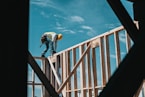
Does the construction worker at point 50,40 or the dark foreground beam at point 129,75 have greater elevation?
the construction worker at point 50,40

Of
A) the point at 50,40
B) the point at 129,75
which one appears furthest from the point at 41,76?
the point at 50,40

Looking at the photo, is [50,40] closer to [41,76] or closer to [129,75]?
[41,76]

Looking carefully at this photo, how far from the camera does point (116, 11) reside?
188cm

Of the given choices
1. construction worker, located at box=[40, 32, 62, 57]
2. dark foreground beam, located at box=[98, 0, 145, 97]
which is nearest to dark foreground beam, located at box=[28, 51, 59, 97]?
dark foreground beam, located at box=[98, 0, 145, 97]

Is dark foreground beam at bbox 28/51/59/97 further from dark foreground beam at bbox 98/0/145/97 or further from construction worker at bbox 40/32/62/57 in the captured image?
construction worker at bbox 40/32/62/57

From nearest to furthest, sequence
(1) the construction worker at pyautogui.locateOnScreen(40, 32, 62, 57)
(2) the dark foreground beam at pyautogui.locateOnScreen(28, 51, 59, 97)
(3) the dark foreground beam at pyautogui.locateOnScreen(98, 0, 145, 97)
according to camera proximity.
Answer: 1. (3) the dark foreground beam at pyautogui.locateOnScreen(98, 0, 145, 97)
2. (2) the dark foreground beam at pyautogui.locateOnScreen(28, 51, 59, 97)
3. (1) the construction worker at pyautogui.locateOnScreen(40, 32, 62, 57)

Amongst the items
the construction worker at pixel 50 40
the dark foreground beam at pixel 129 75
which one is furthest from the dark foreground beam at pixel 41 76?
the construction worker at pixel 50 40

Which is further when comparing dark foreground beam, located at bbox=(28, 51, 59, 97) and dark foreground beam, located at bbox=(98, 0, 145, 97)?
dark foreground beam, located at bbox=(28, 51, 59, 97)

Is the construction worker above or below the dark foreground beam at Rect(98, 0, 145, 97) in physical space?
above

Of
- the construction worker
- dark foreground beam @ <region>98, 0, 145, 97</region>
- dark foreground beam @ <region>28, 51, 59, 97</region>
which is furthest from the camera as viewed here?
the construction worker

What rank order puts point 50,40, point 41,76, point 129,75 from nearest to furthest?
point 129,75 → point 41,76 → point 50,40

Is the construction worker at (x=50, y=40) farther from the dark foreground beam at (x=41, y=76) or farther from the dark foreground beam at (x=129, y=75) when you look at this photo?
the dark foreground beam at (x=129, y=75)
